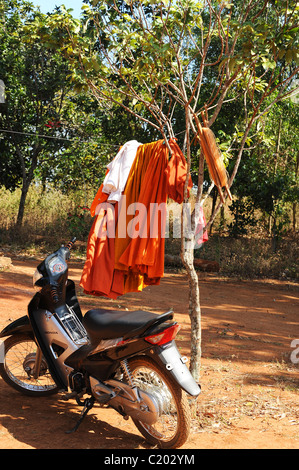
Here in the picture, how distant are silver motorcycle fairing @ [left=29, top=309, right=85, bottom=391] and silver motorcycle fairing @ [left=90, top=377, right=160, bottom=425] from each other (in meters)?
0.37

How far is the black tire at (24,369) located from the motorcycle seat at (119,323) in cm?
70

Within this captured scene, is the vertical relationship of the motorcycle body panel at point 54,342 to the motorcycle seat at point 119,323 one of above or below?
below

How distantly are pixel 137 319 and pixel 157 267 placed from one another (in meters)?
1.00

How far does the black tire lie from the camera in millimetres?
3764

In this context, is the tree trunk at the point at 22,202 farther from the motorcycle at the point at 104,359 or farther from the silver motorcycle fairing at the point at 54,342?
the silver motorcycle fairing at the point at 54,342

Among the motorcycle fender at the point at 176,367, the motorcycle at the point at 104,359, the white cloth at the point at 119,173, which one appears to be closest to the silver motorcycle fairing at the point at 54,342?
the motorcycle at the point at 104,359

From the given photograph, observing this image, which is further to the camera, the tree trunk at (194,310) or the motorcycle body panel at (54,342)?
the tree trunk at (194,310)

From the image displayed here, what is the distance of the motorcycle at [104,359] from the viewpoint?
9.57 ft

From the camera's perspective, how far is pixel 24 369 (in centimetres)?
379

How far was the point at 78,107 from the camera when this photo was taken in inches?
520

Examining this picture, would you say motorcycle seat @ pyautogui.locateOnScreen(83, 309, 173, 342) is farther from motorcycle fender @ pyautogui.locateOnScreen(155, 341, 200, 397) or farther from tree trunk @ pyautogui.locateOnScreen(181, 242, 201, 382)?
tree trunk @ pyautogui.locateOnScreen(181, 242, 201, 382)

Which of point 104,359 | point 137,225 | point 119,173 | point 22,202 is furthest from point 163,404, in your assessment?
point 22,202

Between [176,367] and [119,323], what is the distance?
1.43 feet

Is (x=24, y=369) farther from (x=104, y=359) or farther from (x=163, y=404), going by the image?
(x=163, y=404)
